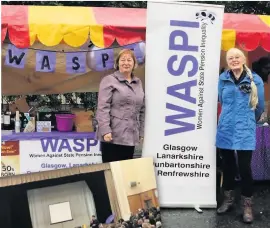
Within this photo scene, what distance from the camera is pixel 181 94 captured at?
4.43 m

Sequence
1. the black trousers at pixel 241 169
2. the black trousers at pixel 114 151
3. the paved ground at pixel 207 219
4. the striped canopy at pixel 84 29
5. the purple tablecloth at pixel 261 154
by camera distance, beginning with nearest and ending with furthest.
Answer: the black trousers at pixel 114 151
the black trousers at pixel 241 169
the paved ground at pixel 207 219
the striped canopy at pixel 84 29
the purple tablecloth at pixel 261 154

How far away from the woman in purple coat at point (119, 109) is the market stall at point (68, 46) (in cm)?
107

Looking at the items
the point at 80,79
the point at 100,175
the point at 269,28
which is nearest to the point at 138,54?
the point at 80,79

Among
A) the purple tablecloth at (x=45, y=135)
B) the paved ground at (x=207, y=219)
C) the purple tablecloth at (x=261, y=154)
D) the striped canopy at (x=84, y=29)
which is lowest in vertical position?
the paved ground at (x=207, y=219)

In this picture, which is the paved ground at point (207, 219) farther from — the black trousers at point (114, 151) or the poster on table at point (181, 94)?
the black trousers at point (114, 151)

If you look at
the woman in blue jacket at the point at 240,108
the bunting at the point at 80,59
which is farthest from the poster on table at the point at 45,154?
the woman in blue jacket at the point at 240,108

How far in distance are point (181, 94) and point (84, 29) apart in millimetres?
1383

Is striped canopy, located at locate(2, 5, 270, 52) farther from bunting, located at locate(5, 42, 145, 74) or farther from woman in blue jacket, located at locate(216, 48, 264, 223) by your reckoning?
woman in blue jacket, located at locate(216, 48, 264, 223)

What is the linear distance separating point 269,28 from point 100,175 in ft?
10.9

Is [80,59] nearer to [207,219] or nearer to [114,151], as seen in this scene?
[114,151]

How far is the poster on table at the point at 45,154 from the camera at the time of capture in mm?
5574

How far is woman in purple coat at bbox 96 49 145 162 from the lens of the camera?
398 cm

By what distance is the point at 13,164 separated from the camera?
5574mm

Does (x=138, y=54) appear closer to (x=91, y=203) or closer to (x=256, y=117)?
(x=256, y=117)
